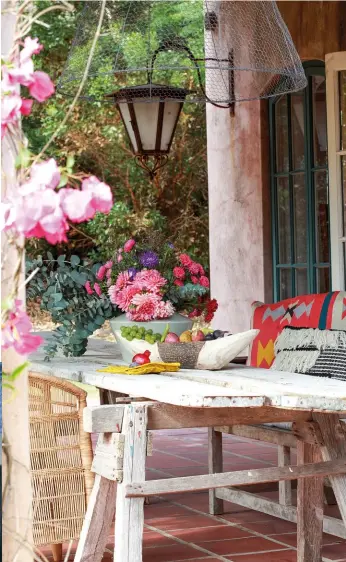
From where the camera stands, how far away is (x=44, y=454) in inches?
137

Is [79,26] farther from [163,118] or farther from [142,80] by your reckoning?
[142,80]

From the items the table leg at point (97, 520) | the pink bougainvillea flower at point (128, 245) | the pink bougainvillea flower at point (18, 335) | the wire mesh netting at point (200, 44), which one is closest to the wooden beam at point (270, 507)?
the table leg at point (97, 520)

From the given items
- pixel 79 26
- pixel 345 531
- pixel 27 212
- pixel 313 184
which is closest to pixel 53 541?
pixel 345 531

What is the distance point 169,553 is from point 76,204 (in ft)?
8.64

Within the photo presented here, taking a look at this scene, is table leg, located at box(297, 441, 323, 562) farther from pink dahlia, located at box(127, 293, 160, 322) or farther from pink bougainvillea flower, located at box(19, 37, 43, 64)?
pink bougainvillea flower, located at box(19, 37, 43, 64)

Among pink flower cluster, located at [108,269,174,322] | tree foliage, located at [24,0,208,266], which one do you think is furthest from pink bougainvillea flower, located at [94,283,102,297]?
tree foliage, located at [24,0,208,266]

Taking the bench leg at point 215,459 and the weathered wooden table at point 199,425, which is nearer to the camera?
the weathered wooden table at point 199,425

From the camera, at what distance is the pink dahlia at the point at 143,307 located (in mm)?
4039

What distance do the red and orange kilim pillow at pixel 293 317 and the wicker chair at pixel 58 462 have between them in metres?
1.67

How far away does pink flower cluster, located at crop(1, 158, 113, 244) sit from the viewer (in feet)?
5.35

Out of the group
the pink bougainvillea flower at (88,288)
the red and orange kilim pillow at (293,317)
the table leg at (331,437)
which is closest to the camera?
the table leg at (331,437)

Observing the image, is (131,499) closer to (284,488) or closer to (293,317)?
(284,488)

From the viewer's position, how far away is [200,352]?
3.84m

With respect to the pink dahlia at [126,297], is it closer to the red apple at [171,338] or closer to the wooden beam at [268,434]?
the red apple at [171,338]
